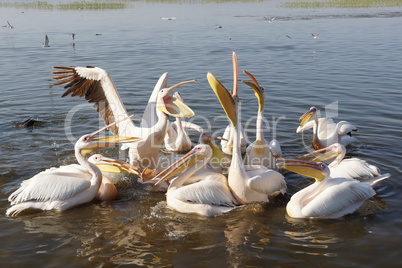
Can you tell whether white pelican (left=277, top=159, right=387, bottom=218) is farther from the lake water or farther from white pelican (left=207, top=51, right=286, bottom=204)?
white pelican (left=207, top=51, right=286, bottom=204)

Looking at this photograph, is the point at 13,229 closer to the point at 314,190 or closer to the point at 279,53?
the point at 314,190

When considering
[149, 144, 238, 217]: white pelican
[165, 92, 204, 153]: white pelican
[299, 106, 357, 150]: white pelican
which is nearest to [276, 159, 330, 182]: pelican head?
[149, 144, 238, 217]: white pelican

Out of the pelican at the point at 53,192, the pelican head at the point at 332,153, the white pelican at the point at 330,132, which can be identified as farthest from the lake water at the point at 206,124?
the pelican head at the point at 332,153

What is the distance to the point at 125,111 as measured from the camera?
5352 millimetres

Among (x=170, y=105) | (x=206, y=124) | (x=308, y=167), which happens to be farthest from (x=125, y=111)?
(x=308, y=167)

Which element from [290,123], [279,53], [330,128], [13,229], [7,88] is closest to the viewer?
[13,229]

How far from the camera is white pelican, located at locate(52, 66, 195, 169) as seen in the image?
4934 millimetres

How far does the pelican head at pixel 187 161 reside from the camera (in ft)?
14.8

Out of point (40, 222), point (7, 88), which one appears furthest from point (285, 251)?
point (7, 88)

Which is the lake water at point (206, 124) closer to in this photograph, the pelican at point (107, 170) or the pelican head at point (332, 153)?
the pelican at point (107, 170)

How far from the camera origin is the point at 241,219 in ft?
13.8

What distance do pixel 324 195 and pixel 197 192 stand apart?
1.23 m

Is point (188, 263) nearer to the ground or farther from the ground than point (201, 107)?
nearer to the ground

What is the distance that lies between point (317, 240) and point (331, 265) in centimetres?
37
